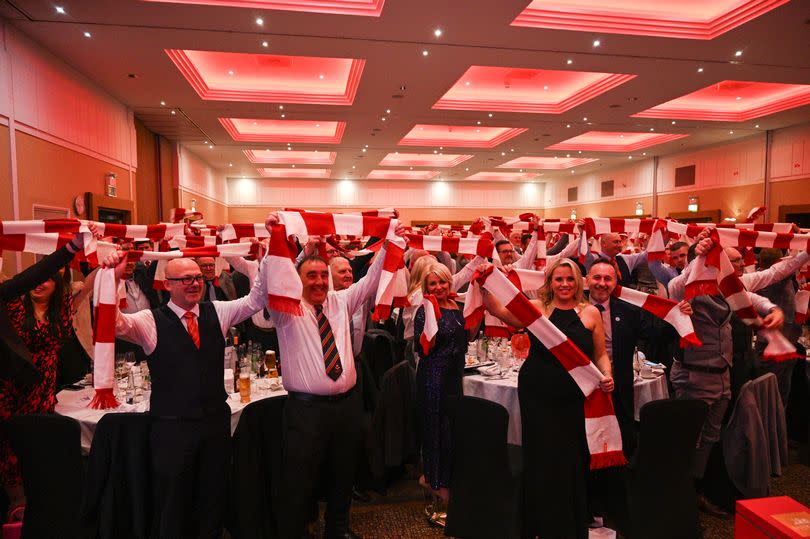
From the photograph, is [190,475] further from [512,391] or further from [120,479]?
[512,391]

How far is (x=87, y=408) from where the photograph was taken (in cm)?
328

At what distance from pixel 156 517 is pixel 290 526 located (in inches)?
28.8

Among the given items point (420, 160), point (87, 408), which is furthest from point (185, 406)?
point (420, 160)

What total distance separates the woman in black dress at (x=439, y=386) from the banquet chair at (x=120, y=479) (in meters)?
1.75

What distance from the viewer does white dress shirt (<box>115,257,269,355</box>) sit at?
2576 mm

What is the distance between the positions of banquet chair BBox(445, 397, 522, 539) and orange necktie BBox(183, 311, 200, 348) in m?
1.53

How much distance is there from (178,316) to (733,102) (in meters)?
13.5

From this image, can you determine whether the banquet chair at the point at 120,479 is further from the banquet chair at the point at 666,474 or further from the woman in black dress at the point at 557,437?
the banquet chair at the point at 666,474

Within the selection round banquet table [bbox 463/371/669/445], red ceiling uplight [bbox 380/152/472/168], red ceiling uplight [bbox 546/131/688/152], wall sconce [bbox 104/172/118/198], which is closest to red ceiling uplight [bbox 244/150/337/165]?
red ceiling uplight [bbox 380/152/472/168]

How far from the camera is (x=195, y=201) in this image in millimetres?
15562

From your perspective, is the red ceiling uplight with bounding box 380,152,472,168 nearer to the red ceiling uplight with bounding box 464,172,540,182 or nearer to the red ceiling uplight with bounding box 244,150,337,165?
the red ceiling uplight with bounding box 244,150,337,165

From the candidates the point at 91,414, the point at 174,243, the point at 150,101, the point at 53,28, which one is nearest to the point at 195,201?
the point at 150,101

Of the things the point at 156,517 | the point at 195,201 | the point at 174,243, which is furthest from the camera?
the point at 195,201

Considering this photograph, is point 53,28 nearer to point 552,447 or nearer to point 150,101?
point 150,101
